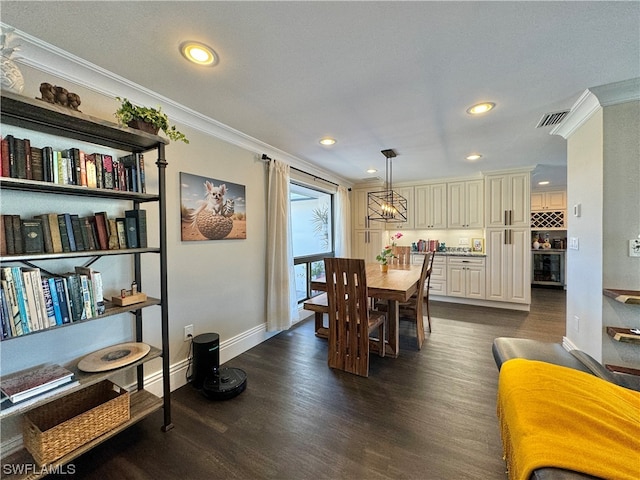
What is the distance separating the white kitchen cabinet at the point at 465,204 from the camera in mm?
4816

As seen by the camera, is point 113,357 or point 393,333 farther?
point 393,333

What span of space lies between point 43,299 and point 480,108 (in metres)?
3.30

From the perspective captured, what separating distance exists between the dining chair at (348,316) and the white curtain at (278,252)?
89cm

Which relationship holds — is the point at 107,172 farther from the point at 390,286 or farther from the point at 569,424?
the point at 569,424

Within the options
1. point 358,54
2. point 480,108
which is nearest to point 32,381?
point 358,54

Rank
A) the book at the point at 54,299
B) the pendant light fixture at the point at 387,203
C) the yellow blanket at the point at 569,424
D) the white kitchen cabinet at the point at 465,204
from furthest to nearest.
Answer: the white kitchen cabinet at the point at 465,204, the pendant light fixture at the point at 387,203, the book at the point at 54,299, the yellow blanket at the point at 569,424

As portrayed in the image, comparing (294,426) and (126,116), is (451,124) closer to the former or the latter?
(126,116)

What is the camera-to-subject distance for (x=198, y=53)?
154 cm

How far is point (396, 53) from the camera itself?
1.53 metres

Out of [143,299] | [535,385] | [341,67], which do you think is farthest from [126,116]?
[535,385]

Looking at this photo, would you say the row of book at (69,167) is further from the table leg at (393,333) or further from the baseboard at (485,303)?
the baseboard at (485,303)

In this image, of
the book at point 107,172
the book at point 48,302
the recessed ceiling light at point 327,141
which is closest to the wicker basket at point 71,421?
the book at point 48,302

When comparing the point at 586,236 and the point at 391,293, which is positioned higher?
the point at 586,236

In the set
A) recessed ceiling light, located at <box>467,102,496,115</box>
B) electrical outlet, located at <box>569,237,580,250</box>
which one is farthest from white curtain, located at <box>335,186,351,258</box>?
electrical outlet, located at <box>569,237,580,250</box>
